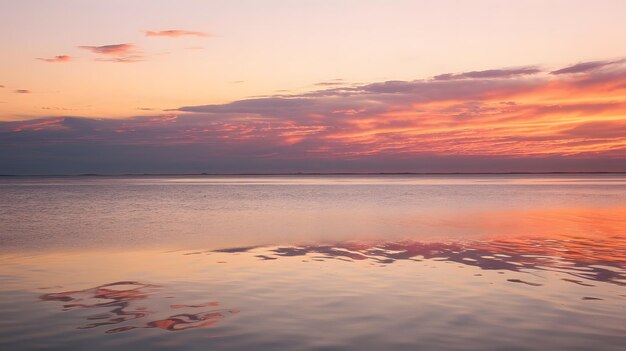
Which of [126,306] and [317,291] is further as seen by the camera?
[317,291]

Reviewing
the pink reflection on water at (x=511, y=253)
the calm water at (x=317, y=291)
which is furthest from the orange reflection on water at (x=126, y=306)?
the pink reflection on water at (x=511, y=253)

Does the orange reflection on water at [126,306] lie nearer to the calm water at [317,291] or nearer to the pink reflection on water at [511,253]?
the calm water at [317,291]

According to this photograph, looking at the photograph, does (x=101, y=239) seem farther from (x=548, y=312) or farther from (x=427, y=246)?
(x=548, y=312)

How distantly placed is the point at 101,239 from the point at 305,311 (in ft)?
50.8

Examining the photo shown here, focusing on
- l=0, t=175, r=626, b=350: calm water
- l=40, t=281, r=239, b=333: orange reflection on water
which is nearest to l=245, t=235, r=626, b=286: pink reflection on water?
l=0, t=175, r=626, b=350: calm water

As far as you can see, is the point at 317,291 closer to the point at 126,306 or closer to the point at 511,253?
the point at 126,306

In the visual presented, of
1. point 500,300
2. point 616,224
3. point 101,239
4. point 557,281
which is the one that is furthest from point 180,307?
point 616,224

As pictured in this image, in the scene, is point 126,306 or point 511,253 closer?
point 126,306

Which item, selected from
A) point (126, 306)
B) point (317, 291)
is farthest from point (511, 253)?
point (126, 306)

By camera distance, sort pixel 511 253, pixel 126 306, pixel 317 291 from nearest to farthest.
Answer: pixel 126 306, pixel 317 291, pixel 511 253

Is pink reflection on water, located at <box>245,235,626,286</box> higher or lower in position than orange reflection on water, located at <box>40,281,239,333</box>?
lower

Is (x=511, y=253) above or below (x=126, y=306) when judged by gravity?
below

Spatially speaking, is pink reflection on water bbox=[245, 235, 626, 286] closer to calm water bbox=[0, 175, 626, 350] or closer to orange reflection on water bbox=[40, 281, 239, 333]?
calm water bbox=[0, 175, 626, 350]

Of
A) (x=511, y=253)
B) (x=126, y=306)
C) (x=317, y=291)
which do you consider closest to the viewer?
(x=126, y=306)
